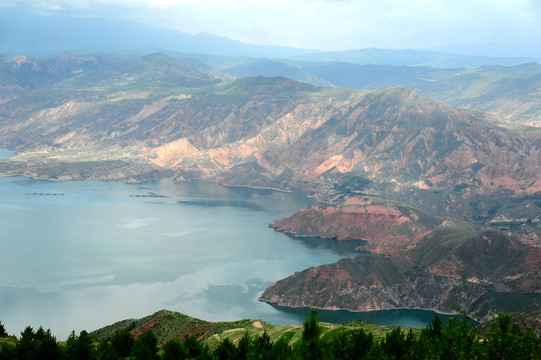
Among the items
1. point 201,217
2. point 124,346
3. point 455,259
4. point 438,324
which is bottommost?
point 201,217

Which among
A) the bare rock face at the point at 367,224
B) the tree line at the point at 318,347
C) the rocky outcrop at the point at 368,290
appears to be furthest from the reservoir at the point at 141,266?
the tree line at the point at 318,347

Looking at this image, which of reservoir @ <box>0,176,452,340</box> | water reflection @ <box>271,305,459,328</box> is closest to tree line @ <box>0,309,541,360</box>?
reservoir @ <box>0,176,452,340</box>

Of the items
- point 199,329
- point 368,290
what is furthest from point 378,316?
point 199,329

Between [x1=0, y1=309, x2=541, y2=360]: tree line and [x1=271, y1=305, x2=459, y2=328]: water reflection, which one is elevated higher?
[x1=0, y1=309, x2=541, y2=360]: tree line

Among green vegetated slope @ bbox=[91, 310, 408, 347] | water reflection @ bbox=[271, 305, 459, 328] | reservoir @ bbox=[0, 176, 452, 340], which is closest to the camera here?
green vegetated slope @ bbox=[91, 310, 408, 347]

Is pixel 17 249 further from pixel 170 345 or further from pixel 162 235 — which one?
pixel 170 345

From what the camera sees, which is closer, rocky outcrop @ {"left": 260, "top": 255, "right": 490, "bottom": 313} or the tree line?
the tree line

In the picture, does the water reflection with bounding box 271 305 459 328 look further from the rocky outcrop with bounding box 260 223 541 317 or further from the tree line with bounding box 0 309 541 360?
the tree line with bounding box 0 309 541 360

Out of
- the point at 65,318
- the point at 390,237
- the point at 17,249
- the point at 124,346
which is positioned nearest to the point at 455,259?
the point at 390,237
